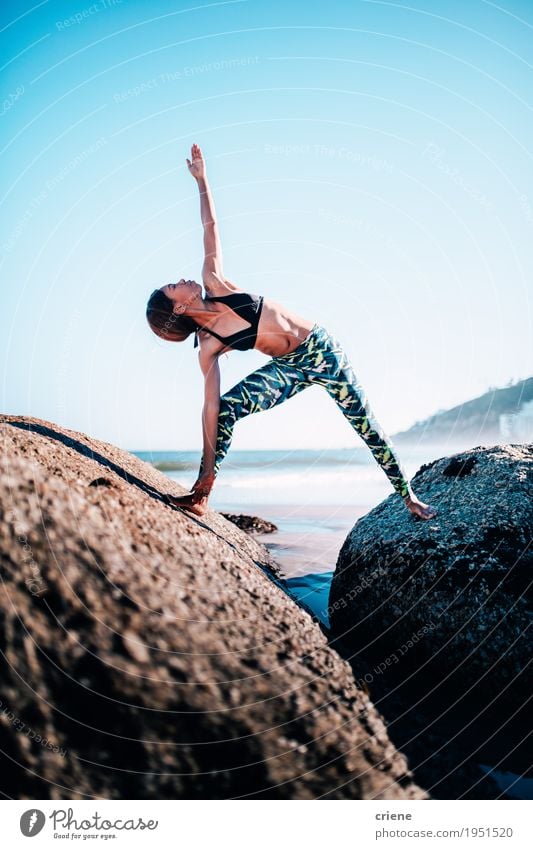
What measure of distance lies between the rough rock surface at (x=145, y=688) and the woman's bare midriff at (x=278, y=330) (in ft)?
8.27

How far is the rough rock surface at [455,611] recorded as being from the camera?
3.31 m

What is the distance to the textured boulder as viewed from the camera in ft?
11.7

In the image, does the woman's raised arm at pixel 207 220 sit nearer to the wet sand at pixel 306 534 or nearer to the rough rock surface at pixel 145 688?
the rough rock surface at pixel 145 688

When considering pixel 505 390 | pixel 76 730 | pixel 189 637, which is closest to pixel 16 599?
pixel 76 730

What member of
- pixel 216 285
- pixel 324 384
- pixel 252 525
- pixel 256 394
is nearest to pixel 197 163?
pixel 216 285

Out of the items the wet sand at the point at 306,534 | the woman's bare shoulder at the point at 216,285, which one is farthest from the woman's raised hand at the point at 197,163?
the wet sand at the point at 306,534

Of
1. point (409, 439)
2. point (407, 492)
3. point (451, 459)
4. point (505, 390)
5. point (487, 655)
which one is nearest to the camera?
point (487, 655)

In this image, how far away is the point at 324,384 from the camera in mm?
5027

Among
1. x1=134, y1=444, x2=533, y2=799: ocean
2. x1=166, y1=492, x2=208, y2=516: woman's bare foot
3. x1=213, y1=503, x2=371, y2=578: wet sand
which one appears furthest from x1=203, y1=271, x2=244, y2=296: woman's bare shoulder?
x1=213, y1=503, x2=371, y2=578: wet sand

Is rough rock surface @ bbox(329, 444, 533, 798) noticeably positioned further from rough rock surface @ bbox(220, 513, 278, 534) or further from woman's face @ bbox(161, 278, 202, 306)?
rough rock surface @ bbox(220, 513, 278, 534)

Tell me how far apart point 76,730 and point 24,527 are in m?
0.96

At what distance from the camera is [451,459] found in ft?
17.9
